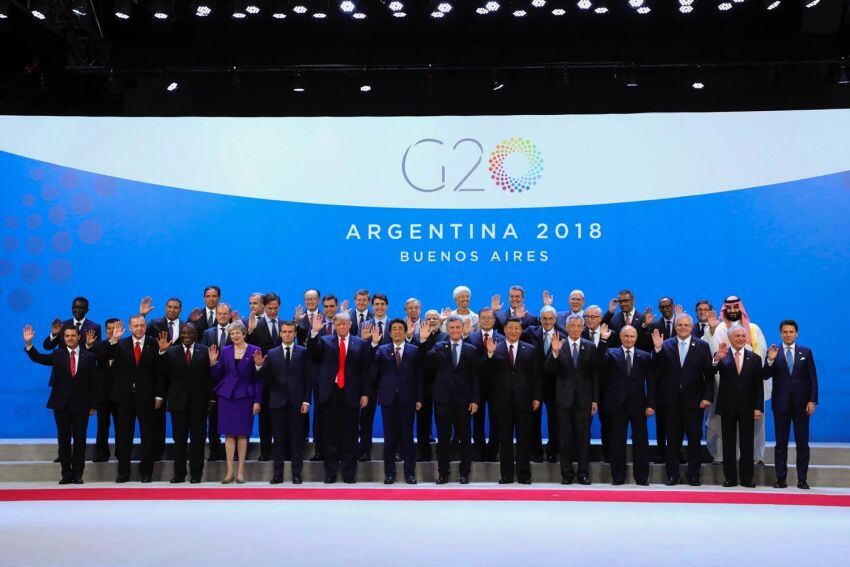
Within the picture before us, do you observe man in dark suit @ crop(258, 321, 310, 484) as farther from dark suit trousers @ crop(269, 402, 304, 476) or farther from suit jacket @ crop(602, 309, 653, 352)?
suit jacket @ crop(602, 309, 653, 352)

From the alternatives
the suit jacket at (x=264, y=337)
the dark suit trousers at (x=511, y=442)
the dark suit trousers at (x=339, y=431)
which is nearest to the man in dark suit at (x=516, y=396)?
the dark suit trousers at (x=511, y=442)

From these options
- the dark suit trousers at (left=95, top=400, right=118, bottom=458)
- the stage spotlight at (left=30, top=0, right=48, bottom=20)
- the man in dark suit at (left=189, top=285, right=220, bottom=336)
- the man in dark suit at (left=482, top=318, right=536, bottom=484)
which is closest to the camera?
the man in dark suit at (left=482, top=318, right=536, bottom=484)

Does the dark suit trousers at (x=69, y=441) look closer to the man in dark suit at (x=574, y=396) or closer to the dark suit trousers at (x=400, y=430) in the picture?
the dark suit trousers at (x=400, y=430)

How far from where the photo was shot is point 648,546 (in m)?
5.76

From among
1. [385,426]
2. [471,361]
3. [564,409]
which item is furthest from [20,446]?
[564,409]

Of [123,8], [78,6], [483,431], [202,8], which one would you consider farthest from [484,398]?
[78,6]

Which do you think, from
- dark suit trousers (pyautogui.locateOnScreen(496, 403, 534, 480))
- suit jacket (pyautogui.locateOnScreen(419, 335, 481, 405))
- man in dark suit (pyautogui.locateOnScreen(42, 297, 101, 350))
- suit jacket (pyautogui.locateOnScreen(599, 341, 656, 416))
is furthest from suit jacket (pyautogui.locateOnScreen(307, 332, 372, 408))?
man in dark suit (pyautogui.locateOnScreen(42, 297, 101, 350))

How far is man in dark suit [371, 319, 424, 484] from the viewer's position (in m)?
8.62

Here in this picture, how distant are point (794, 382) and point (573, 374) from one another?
1.90 m

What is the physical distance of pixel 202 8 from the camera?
1053cm

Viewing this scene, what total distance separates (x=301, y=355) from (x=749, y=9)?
21.0 feet

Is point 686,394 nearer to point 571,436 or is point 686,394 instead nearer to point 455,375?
Result: point 571,436

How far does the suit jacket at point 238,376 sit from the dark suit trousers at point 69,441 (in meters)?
1.23

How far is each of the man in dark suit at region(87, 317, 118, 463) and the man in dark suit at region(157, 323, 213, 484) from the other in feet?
1.97
